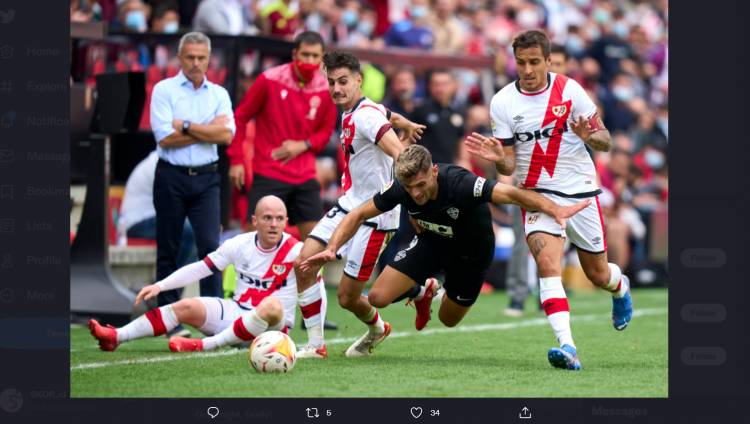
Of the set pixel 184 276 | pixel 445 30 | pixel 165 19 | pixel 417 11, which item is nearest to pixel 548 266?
pixel 184 276

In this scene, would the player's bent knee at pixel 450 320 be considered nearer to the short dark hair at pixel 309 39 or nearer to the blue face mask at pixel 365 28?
the short dark hair at pixel 309 39

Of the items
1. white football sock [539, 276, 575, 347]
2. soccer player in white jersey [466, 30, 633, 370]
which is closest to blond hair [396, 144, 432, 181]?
soccer player in white jersey [466, 30, 633, 370]

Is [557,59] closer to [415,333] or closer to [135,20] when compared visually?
[415,333]

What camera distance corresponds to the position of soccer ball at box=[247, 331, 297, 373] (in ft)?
23.4

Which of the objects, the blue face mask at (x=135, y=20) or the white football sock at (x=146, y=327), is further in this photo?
the blue face mask at (x=135, y=20)

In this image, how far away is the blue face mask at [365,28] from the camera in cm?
1658

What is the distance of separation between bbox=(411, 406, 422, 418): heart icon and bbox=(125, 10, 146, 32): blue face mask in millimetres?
8168

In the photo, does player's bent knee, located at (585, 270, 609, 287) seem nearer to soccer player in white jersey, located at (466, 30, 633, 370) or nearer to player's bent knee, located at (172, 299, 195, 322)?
soccer player in white jersey, located at (466, 30, 633, 370)

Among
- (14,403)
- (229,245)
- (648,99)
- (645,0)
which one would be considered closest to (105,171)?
(229,245)

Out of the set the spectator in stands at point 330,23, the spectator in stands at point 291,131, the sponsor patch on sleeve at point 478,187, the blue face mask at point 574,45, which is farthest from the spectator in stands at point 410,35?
the sponsor patch on sleeve at point 478,187

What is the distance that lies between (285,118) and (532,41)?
295 cm

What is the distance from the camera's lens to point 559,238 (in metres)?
7.89

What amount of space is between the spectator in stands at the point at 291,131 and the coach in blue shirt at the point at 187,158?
25.3 inches
